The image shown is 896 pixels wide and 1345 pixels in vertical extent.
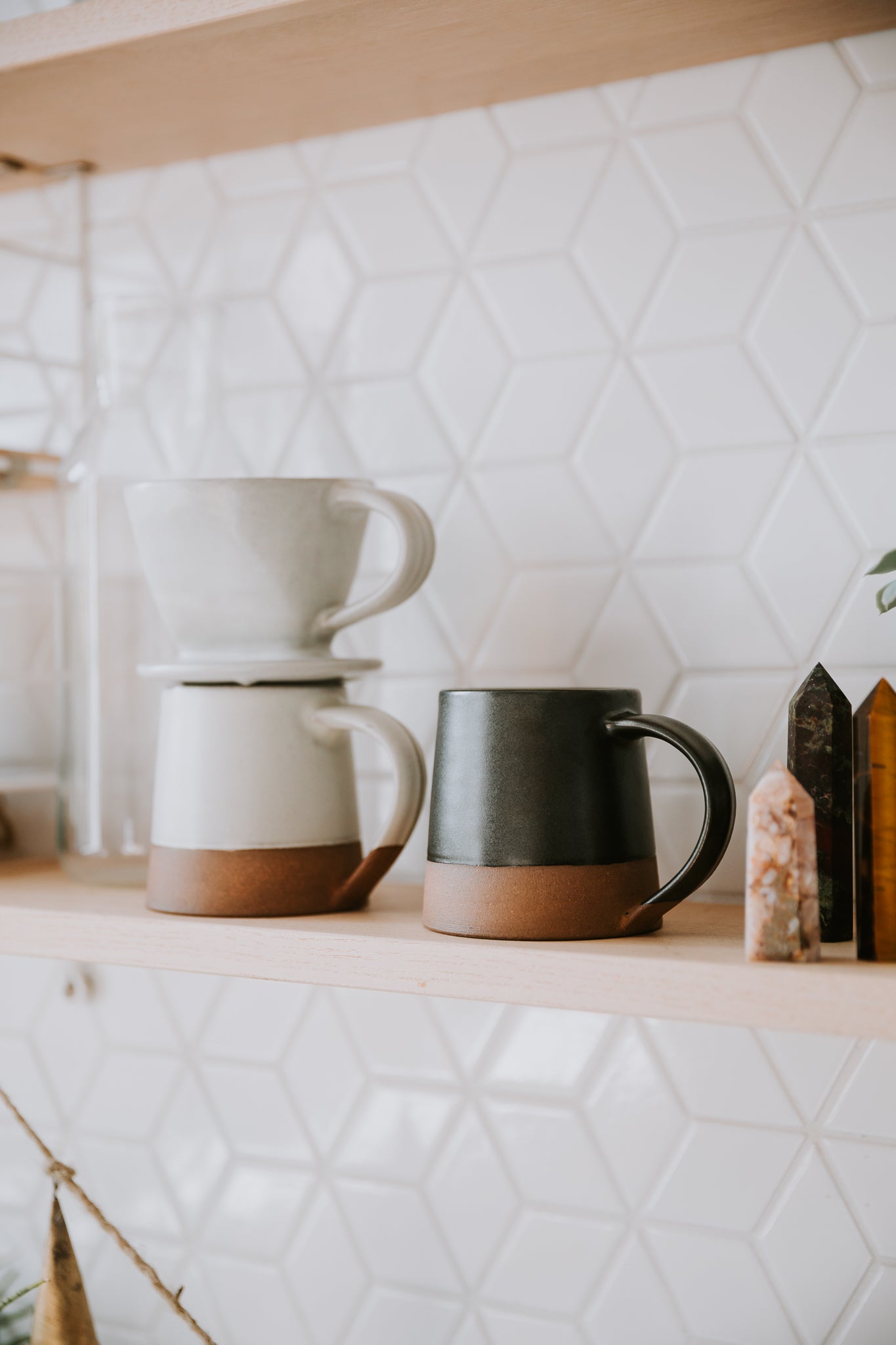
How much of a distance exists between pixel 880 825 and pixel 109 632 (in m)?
0.53

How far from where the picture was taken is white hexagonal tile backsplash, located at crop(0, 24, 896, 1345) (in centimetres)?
78

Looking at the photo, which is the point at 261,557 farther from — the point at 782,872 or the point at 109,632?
the point at 782,872

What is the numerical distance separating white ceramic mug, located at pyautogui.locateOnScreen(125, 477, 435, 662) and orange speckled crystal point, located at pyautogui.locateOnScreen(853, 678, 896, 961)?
278mm

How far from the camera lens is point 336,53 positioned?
764 millimetres

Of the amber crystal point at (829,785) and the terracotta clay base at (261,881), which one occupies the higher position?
the amber crystal point at (829,785)

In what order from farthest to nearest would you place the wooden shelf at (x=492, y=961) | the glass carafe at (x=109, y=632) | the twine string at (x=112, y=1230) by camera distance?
the glass carafe at (x=109, y=632)
the twine string at (x=112, y=1230)
the wooden shelf at (x=492, y=961)

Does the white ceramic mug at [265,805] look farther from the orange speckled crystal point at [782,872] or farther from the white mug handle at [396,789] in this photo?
the orange speckled crystal point at [782,872]

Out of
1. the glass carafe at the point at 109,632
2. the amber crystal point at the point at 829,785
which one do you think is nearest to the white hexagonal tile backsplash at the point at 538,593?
the glass carafe at the point at 109,632

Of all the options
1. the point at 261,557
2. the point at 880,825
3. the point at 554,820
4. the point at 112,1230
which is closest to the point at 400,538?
the point at 261,557

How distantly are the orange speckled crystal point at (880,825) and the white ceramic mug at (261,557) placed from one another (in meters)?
0.28

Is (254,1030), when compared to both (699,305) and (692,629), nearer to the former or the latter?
(692,629)

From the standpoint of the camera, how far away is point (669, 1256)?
0.82 m

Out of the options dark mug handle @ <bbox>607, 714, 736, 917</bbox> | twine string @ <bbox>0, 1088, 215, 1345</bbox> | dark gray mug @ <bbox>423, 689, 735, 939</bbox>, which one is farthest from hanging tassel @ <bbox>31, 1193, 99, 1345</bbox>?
dark mug handle @ <bbox>607, 714, 736, 917</bbox>

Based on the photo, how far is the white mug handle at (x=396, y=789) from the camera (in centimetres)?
72
